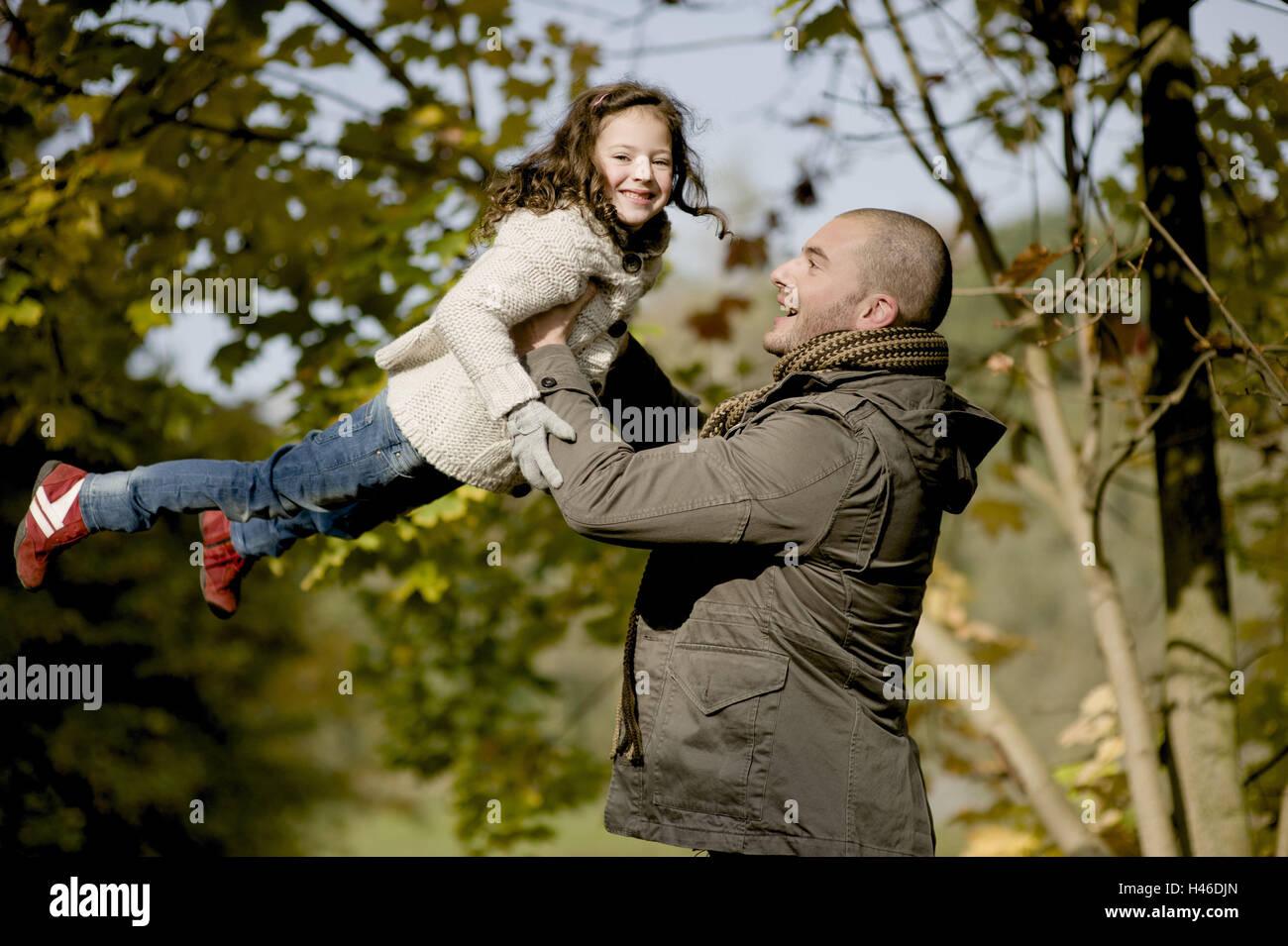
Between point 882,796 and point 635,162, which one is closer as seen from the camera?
point 882,796

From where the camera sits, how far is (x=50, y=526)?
2695 mm

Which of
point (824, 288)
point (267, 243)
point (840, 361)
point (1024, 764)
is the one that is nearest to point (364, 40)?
point (267, 243)

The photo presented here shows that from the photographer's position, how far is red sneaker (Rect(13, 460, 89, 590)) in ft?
8.84

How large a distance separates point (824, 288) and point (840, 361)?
181mm

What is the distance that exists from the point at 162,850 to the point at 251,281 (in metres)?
4.68

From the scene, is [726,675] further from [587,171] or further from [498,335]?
[587,171]

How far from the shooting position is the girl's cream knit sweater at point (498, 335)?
211 centimetres

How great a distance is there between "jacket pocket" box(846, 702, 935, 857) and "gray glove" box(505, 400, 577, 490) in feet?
2.23

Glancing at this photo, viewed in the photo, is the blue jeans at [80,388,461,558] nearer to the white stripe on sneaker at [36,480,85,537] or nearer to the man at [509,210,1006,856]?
the white stripe on sneaker at [36,480,85,537]

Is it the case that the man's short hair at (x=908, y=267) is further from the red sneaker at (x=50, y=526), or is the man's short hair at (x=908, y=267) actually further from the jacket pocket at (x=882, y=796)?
the red sneaker at (x=50, y=526)

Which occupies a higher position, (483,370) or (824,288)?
(824,288)

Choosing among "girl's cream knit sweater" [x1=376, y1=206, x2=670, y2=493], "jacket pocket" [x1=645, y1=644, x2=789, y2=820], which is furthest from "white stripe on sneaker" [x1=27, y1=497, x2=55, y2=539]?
"jacket pocket" [x1=645, y1=644, x2=789, y2=820]
